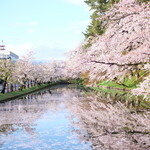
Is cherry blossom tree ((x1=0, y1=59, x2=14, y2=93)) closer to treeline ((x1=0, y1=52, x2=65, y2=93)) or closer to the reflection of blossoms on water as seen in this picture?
treeline ((x1=0, y1=52, x2=65, y2=93))

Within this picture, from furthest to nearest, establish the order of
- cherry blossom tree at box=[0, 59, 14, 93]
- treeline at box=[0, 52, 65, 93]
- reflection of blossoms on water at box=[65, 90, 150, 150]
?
treeline at box=[0, 52, 65, 93] → cherry blossom tree at box=[0, 59, 14, 93] → reflection of blossoms on water at box=[65, 90, 150, 150]

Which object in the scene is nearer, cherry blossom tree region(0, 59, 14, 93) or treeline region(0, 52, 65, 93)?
cherry blossom tree region(0, 59, 14, 93)

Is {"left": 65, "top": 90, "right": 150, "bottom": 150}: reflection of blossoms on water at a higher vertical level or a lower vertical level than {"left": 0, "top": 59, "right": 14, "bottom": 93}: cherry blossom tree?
lower

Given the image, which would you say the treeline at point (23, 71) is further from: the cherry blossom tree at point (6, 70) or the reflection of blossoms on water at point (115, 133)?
the reflection of blossoms on water at point (115, 133)

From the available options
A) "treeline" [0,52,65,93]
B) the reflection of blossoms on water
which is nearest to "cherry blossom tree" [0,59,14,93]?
"treeline" [0,52,65,93]

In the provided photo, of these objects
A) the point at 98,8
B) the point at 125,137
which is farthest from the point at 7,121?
the point at 98,8

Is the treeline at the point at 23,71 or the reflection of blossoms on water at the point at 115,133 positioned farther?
the treeline at the point at 23,71

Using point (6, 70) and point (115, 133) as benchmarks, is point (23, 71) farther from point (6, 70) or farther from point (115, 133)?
point (115, 133)

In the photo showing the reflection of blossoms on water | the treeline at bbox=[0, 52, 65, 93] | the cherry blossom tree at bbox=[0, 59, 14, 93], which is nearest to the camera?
the reflection of blossoms on water

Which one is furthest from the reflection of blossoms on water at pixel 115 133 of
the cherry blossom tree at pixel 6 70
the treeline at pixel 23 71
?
the cherry blossom tree at pixel 6 70

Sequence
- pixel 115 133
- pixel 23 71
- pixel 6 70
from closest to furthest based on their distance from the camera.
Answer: pixel 115 133, pixel 6 70, pixel 23 71

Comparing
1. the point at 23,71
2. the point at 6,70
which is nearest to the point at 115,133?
the point at 6,70

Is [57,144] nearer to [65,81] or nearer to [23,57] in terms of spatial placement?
[23,57]

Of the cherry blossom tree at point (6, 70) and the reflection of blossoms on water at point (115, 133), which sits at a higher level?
the cherry blossom tree at point (6, 70)
